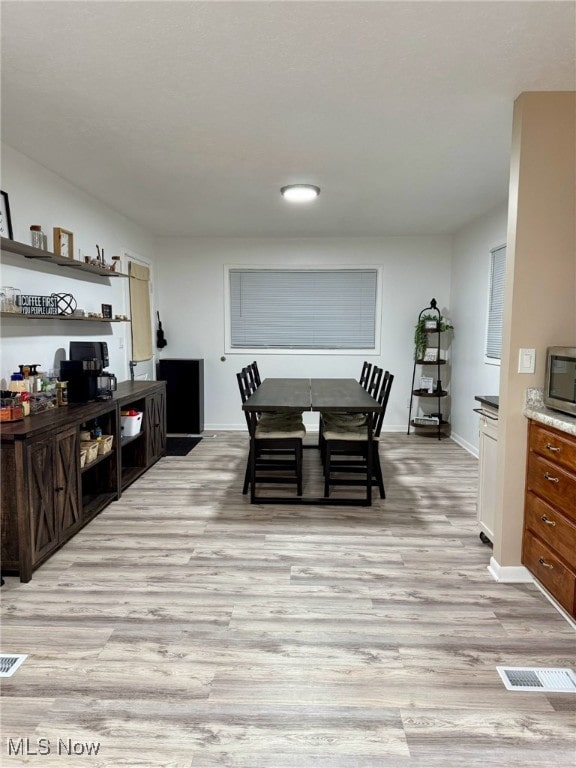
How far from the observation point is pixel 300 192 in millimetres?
3988

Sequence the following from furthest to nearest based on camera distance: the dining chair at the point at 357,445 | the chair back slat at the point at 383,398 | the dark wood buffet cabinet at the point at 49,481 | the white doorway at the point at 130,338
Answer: the white doorway at the point at 130,338 → the chair back slat at the point at 383,398 → the dining chair at the point at 357,445 → the dark wood buffet cabinet at the point at 49,481

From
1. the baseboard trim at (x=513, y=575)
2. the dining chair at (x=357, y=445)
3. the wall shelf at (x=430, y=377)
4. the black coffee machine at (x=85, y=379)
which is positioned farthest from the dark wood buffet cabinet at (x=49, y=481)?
the wall shelf at (x=430, y=377)

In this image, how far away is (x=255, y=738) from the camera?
1548mm

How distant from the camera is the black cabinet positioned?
598 centimetres

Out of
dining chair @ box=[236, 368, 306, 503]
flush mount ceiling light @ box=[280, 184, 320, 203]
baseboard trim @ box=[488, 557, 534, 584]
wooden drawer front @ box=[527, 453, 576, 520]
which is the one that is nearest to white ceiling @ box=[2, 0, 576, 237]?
flush mount ceiling light @ box=[280, 184, 320, 203]

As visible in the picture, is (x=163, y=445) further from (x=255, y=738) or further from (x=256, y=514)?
(x=255, y=738)

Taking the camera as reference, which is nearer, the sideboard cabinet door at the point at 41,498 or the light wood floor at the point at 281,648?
the light wood floor at the point at 281,648

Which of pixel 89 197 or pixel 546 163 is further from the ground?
pixel 89 197

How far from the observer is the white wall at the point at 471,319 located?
477cm

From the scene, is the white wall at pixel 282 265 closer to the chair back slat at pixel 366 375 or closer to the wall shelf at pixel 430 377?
the wall shelf at pixel 430 377

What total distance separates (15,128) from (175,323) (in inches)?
139

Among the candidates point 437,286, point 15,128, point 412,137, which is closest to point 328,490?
point 412,137

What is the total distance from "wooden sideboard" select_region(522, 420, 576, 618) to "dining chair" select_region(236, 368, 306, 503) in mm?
1752

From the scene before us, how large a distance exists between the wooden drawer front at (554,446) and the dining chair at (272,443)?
180cm
